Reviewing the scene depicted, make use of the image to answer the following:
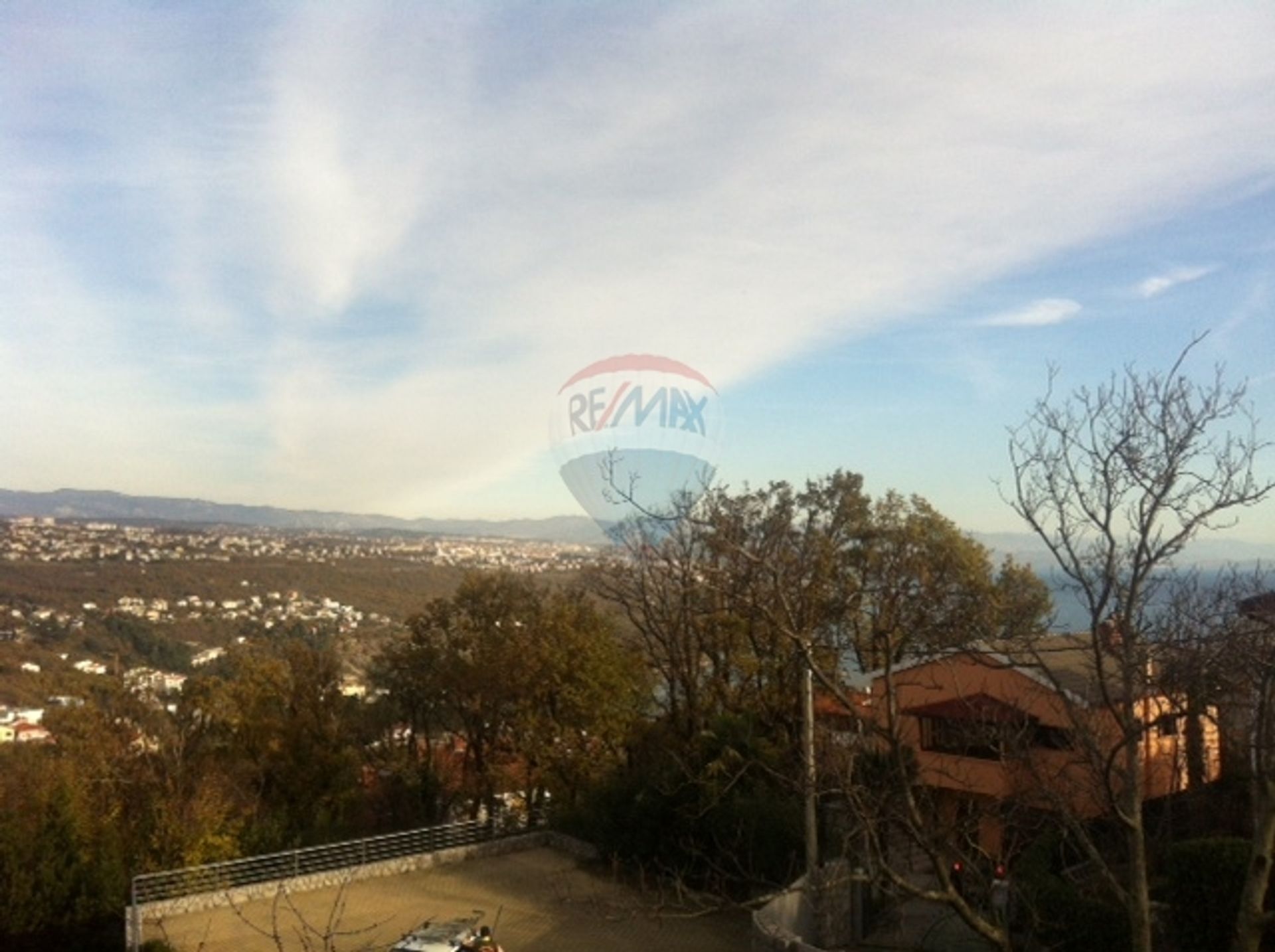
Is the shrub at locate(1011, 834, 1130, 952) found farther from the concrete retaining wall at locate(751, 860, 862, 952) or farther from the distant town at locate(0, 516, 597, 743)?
the distant town at locate(0, 516, 597, 743)

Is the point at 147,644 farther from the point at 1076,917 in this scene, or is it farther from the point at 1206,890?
the point at 1206,890

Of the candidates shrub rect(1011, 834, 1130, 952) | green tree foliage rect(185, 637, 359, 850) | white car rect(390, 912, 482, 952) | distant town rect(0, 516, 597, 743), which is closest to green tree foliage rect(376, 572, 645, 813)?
green tree foliage rect(185, 637, 359, 850)

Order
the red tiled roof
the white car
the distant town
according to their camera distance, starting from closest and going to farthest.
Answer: the white car
the red tiled roof
the distant town

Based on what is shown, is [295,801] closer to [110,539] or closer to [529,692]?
[529,692]

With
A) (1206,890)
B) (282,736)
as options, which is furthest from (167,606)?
(1206,890)

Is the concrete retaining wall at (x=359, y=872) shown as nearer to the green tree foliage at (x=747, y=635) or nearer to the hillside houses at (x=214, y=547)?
the green tree foliage at (x=747, y=635)

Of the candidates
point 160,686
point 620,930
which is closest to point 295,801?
point 160,686

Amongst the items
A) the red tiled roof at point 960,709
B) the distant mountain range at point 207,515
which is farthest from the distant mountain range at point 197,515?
the red tiled roof at point 960,709
